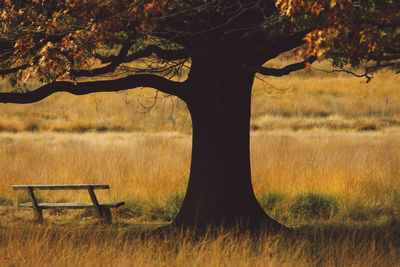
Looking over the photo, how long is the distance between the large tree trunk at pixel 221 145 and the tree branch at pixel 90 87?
35 centimetres

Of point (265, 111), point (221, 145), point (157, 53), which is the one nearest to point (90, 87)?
point (157, 53)

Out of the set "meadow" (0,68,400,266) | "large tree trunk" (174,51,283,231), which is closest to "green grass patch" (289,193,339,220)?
"meadow" (0,68,400,266)

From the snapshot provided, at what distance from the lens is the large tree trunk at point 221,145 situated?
8.09 meters

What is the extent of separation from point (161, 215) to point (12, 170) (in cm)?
432

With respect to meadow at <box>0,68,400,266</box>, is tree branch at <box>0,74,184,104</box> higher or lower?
higher

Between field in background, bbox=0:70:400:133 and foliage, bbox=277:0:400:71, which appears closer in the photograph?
foliage, bbox=277:0:400:71

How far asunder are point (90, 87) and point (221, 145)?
1936 millimetres

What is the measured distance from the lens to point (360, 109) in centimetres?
3762

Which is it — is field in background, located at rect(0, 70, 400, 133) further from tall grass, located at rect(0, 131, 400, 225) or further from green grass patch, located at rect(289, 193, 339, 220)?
green grass patch, located at rect(289, 193, 339, 220)

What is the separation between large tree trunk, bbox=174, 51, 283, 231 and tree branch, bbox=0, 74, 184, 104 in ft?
1.13

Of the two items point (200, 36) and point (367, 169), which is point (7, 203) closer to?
point (200, 36)

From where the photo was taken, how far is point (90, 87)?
818cm

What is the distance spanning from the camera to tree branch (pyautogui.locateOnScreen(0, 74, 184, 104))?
8086 millimetres

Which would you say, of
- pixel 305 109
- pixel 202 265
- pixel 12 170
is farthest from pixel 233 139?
pixel 305 109
